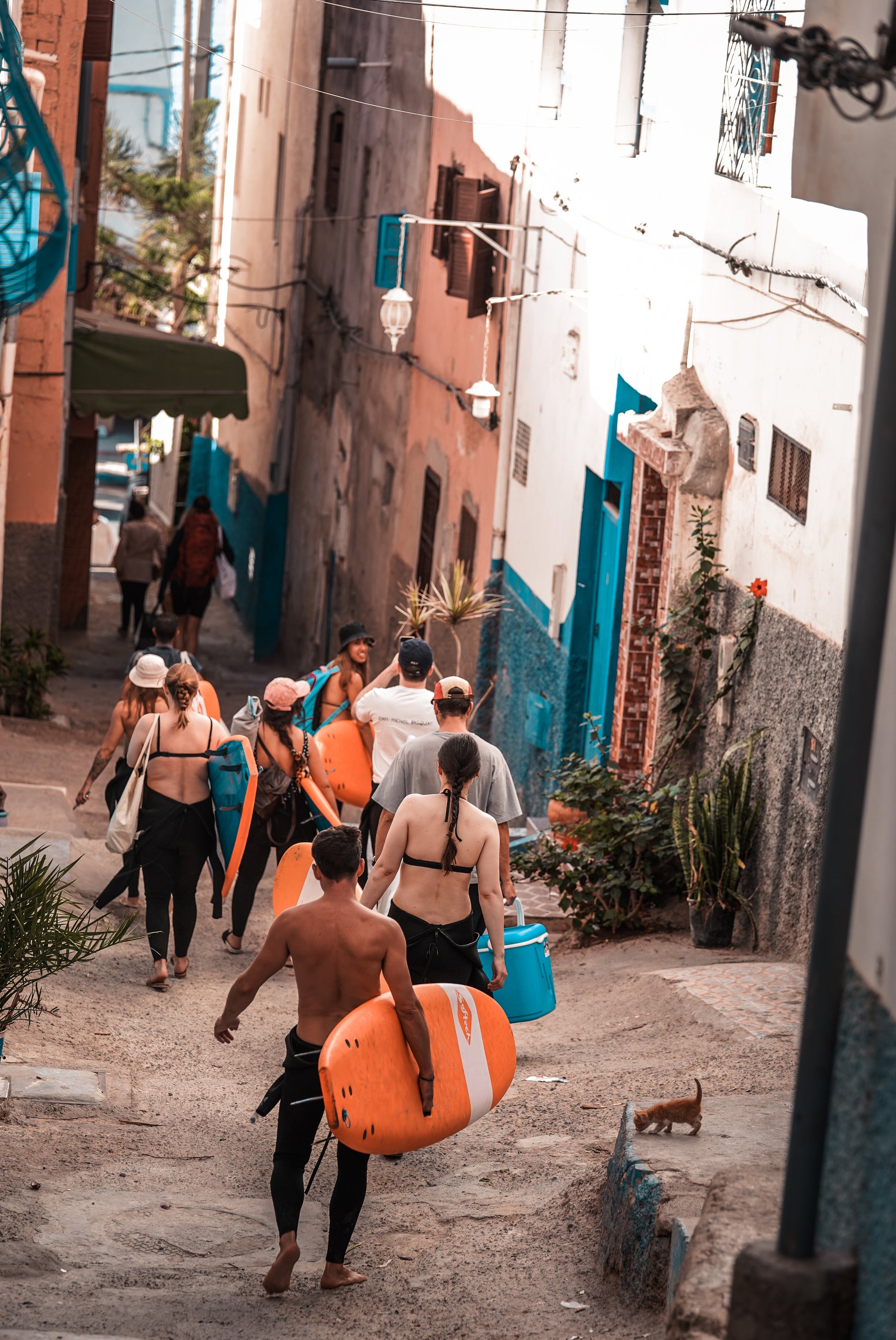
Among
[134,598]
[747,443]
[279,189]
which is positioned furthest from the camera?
[279,189]

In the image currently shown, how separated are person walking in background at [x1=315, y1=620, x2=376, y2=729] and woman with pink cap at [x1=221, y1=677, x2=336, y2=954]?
1.08 m

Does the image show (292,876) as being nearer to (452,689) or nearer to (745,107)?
(452,689)

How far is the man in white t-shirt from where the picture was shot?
840 centimetres

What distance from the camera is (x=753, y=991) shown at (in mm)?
7469

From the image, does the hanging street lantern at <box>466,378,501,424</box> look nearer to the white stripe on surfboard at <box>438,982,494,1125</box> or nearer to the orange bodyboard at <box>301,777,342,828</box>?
the orange bodyboard at <box>301,777,342,828</box>

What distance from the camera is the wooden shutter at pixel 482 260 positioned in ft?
49.2

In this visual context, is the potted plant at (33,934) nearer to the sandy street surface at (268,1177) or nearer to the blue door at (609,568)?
the sandy street surface at (268,1177)

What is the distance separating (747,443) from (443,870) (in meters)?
3.82

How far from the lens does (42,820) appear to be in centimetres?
1081

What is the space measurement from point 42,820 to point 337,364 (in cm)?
1223

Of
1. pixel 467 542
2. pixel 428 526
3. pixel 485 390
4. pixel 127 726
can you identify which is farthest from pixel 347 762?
pixel 428 526

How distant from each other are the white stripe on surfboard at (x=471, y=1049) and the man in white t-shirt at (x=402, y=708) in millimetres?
2816

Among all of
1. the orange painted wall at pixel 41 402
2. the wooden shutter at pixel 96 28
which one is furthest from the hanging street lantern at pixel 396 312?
the wooden shutter at pixel 96 28

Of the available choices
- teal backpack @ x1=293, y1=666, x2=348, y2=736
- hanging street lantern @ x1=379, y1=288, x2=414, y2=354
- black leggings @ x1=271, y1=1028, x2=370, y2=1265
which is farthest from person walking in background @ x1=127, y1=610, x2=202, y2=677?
black leggings @ x1=271, y1=1028, x2=370, y2=1265
